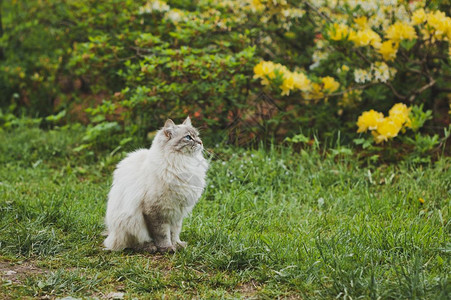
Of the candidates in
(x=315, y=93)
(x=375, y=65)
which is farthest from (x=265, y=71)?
(x=375, y=65)

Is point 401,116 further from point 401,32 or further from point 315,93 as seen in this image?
point 315,93

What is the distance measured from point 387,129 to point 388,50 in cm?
86

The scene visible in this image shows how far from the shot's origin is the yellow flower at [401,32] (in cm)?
504

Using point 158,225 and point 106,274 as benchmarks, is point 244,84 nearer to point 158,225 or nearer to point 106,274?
point 158,225

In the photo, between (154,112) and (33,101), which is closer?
(154,112)

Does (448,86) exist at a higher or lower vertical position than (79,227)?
higher

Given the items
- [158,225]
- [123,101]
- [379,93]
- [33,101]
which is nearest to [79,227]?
[158,225]

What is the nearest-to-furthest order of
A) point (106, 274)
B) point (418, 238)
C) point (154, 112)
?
point (106, 274) → point (418, 238) → point (154, 112)

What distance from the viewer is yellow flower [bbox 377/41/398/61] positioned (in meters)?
5.17

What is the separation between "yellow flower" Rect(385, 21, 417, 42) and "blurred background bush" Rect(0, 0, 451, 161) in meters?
0.01

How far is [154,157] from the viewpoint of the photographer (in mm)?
3373

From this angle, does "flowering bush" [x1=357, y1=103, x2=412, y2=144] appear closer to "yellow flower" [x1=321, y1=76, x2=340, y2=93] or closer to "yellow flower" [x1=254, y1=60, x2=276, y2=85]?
"yellow flower" [x1=321, y1=76, x2=340, y2=93]

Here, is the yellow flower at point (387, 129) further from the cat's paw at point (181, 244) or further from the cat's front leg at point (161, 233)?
the cat's front leg at point (161, 233)

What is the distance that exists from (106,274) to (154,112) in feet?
10.7
